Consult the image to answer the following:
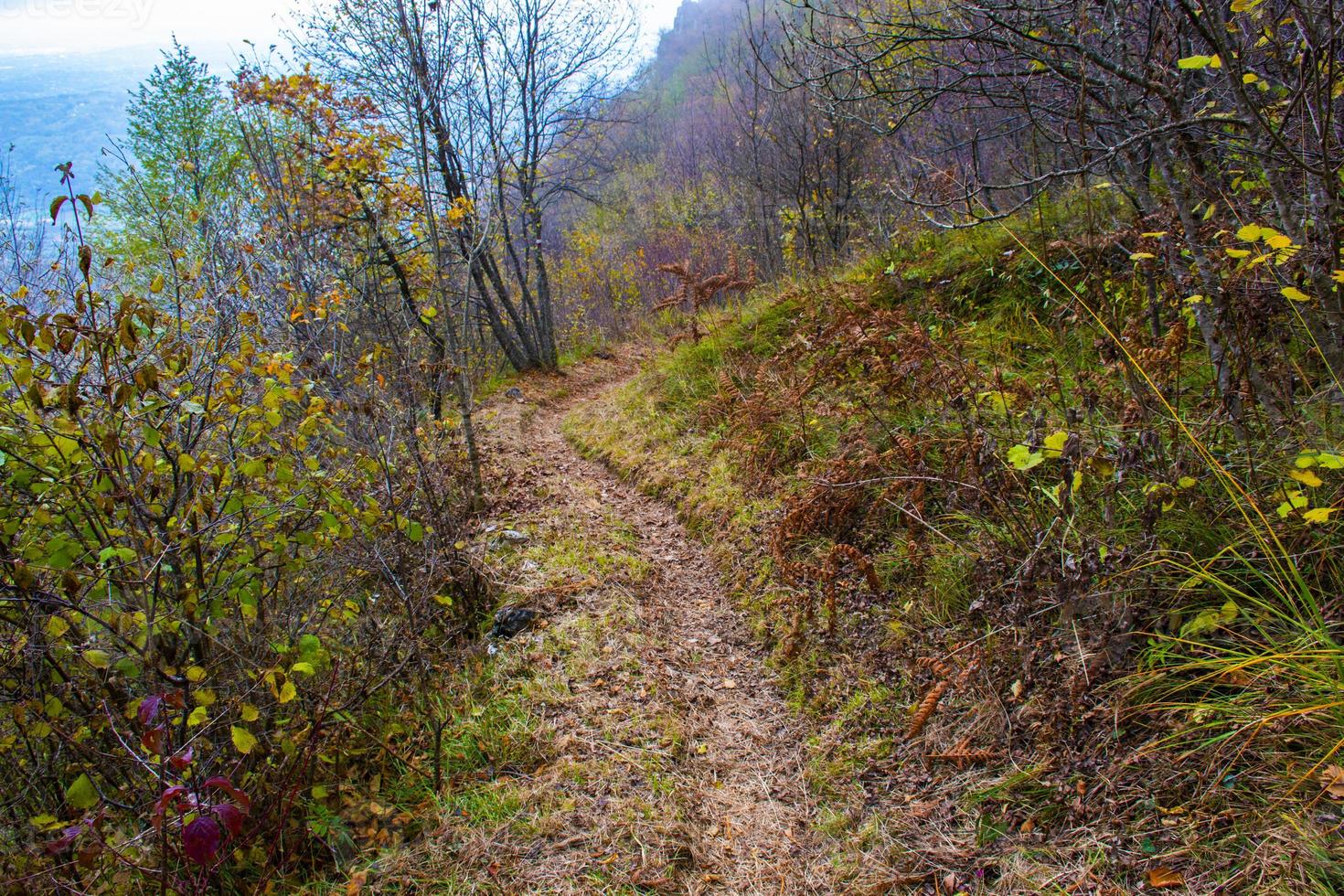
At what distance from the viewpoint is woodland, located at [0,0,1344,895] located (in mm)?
2152

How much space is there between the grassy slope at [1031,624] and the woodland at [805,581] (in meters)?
0.02

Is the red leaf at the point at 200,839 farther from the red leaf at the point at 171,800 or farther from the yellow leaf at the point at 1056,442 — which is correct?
the yellow leaf at the point at 1056,442

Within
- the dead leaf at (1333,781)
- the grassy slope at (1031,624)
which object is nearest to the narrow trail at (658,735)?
the grassy slope at (1031,624)

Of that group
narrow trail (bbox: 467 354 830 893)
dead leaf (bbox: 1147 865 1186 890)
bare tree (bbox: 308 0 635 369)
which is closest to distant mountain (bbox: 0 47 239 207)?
bare tree (bbox: 308 0 635 369)

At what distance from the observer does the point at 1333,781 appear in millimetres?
1788

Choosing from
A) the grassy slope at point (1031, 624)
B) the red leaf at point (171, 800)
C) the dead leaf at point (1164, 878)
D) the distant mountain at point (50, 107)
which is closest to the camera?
the red leaf at point (171, 800)

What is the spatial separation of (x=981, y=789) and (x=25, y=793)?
3.67 meters

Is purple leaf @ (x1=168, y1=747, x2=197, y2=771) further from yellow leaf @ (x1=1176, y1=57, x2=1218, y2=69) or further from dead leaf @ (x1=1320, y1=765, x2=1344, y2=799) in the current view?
yellow leaf @ (x1=1176, y1=57, x2=1218, y2=69)

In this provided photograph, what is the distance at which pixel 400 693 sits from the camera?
376cm

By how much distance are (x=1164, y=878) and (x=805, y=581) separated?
2391 mm

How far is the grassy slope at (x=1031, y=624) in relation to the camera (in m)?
2.07

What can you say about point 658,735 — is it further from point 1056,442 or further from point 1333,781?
point 1333,781

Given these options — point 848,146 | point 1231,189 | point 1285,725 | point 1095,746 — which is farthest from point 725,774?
point 848,146

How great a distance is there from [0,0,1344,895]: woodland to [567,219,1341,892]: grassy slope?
19 millimetres
